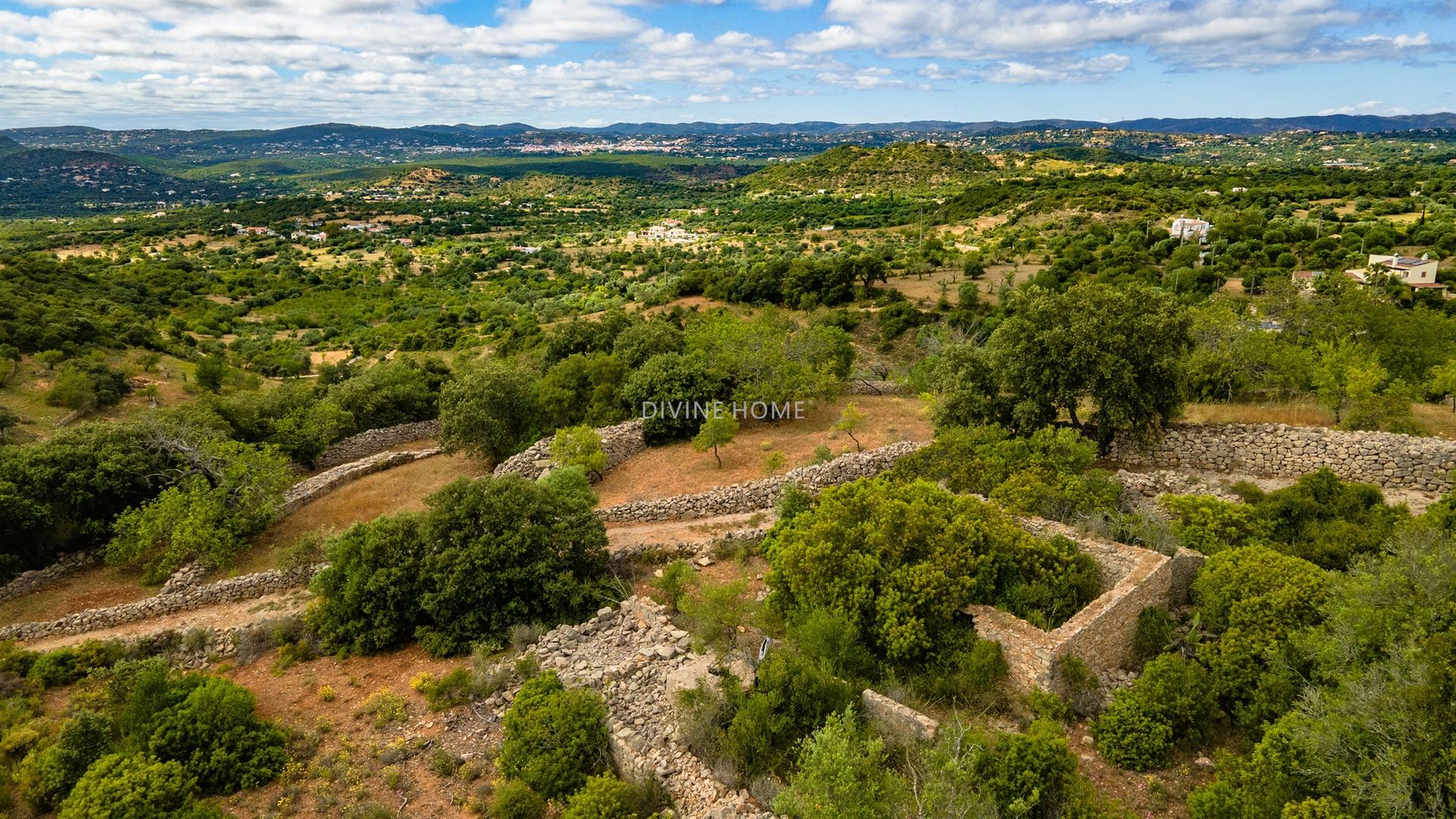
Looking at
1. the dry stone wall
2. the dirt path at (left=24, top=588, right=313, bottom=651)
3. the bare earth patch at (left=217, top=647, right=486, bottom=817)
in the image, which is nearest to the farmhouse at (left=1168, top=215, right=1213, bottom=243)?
the dry stone wall

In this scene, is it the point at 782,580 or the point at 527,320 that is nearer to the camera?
the point at 782,580

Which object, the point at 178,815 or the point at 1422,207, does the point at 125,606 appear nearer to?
the point at 178,815

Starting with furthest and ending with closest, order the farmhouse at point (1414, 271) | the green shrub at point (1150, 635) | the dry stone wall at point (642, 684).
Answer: the farmhouse at point (1414, 271) → the green shrub at point (1150, 635) → the dry stone wall at point (642, 684)

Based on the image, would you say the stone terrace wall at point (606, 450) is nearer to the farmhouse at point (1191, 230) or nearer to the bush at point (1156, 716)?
the bush at point (1156, 716)

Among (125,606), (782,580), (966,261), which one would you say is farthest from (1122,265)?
(125,606)

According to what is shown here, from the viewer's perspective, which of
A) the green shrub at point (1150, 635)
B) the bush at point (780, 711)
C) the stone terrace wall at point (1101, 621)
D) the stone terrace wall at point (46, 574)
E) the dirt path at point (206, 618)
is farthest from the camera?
the stone terrace wall at point (46, 574)

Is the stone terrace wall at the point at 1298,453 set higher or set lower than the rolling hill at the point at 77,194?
lower

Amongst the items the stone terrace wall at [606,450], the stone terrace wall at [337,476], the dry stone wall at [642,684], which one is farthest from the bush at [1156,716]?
the stone terrace wall at [337,476]
